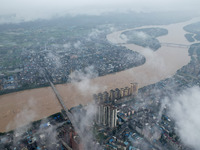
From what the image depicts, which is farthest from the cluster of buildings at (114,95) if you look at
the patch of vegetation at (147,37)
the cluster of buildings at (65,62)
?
the patch of vegetation at (147,37)

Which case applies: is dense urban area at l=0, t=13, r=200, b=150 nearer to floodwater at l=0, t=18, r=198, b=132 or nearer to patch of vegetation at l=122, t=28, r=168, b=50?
floodwater at l=0, t=18, r=198, b=132

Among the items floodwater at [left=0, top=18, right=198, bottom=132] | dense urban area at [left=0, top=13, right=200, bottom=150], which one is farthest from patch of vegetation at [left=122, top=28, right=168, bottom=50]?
dense urban area at [left=0, top=13, right=200, bottom=150]

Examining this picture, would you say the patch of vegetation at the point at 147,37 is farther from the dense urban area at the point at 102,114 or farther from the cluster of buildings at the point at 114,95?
the cluster of buildings at the point at 114,95

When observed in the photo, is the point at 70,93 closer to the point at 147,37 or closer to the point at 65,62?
the point at 65,62

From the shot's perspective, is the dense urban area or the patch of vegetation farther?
the patch of vegetation

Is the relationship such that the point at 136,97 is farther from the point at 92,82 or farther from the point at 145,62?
the point at 145,62

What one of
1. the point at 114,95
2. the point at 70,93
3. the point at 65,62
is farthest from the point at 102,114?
the point at 65,62
